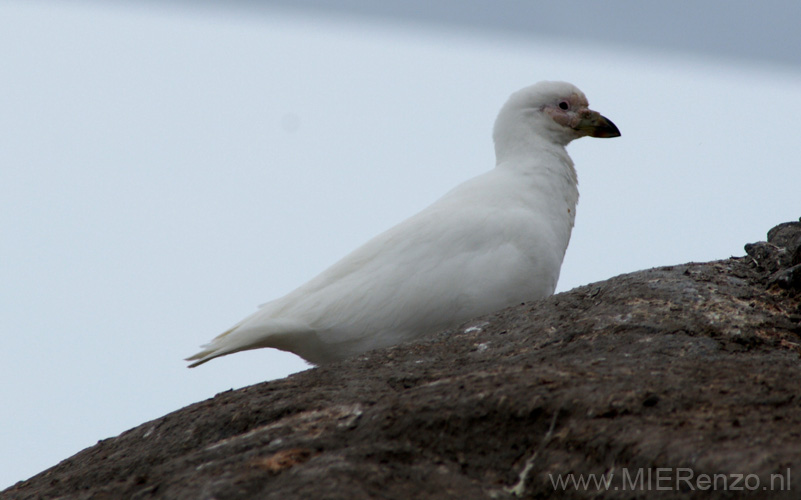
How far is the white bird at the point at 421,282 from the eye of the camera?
5750 millimetres

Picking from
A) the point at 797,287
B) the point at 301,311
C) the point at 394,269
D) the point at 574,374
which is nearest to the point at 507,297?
the point at 394,269

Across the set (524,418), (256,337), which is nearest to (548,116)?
(256,337)

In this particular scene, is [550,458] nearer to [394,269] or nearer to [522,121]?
[394,269]

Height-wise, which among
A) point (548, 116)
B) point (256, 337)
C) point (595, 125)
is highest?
point (548, 116)

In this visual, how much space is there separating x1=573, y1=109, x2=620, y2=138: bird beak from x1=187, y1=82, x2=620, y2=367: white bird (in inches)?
41.9

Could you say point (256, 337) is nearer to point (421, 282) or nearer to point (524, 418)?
point (421, 282)

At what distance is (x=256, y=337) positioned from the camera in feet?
18.8

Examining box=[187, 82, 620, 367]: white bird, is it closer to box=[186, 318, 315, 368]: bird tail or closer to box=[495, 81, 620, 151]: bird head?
box=[186, 318, 315, 368]: bird tail

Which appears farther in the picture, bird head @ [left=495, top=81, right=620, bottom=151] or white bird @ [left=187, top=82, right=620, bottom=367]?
bird head @ [left=495, top=81, right=620, bottom=151]

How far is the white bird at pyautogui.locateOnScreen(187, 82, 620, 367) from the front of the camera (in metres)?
5.75

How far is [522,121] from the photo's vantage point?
7.17 meters

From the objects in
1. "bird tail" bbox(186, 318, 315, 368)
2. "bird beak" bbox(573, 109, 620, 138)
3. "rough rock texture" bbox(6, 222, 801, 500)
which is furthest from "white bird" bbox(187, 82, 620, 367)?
"bird beak" bbox(573, 109, 620, 138)

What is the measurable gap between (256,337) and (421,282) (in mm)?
1097

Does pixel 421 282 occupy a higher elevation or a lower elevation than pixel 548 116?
lower
